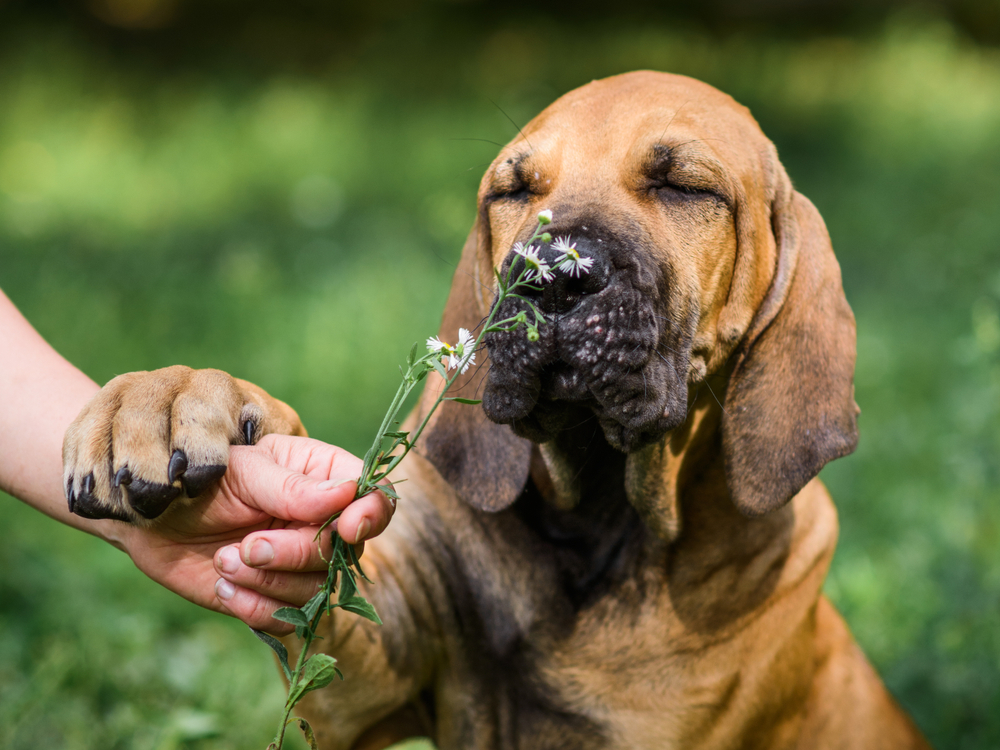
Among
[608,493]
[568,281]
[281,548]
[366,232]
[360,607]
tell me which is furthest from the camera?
[366,232]

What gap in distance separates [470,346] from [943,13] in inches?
572

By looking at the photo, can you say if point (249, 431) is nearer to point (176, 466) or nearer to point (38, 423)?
point (176, 466)

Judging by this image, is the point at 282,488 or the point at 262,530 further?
the point at 262,530

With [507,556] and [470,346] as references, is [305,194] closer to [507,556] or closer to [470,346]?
[507,556]

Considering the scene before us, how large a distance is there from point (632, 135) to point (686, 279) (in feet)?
1.42

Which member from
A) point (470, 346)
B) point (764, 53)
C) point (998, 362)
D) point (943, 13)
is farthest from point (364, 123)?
point (943, 13)

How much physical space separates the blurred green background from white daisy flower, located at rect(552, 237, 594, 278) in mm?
1870

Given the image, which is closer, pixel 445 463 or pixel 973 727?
pixel 445 463

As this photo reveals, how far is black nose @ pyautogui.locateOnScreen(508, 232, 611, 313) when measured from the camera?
6.89 ft

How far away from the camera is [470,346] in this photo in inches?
69.8

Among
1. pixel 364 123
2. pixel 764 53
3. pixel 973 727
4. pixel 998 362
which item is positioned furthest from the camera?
pixel 764 53

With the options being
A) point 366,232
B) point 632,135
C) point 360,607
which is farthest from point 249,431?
point 366,232

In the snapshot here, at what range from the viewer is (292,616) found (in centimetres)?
176

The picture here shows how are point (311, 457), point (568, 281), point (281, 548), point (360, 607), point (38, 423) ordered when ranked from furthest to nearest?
point (38, 423)
point (568, 281)
point (311, 457)
point (281, 548)
point (360, 607)
